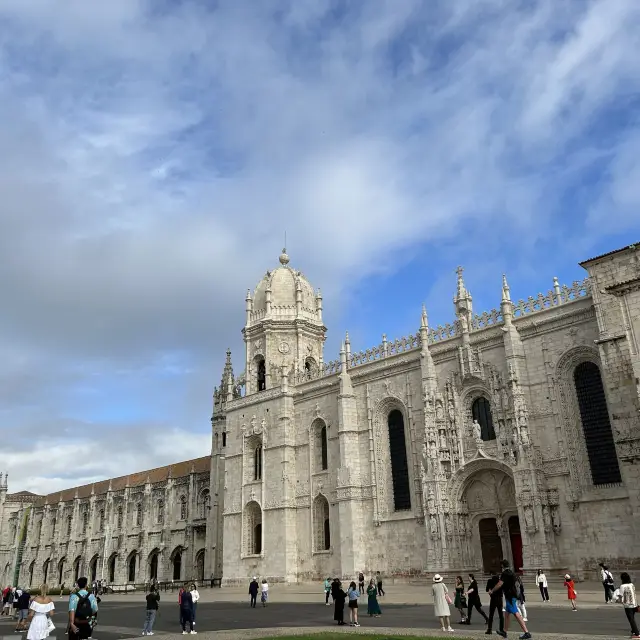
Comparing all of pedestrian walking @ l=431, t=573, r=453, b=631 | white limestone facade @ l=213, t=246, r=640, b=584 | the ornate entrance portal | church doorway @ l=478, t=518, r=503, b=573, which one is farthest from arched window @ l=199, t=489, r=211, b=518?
pedestrian walking @ l=431, t=573, r=453, b=631

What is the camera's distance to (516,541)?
31.4 m

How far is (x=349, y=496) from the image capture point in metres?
36.3

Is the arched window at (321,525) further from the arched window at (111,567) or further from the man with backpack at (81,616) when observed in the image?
the arched window at (111,567)

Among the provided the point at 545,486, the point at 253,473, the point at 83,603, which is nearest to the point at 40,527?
the point at 253,473

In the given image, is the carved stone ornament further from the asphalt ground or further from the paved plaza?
the asphalt ground

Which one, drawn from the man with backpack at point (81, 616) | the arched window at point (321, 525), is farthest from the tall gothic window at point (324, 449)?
the man with backpack at point (81, 616)

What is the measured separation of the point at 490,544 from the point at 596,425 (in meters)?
8.17

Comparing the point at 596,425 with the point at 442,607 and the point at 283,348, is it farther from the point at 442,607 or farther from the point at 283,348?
the point at 283,348

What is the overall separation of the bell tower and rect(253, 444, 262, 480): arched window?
162 inches

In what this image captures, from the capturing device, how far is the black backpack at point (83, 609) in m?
11.5

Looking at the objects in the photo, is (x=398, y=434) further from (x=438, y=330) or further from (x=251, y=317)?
(x=251, y=317)

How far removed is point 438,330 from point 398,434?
21.3ft

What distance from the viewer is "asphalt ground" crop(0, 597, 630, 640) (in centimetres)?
1548

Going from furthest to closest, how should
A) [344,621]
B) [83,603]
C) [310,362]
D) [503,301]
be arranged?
[310,362] < [503,301] < [344,621] < [83,603]
